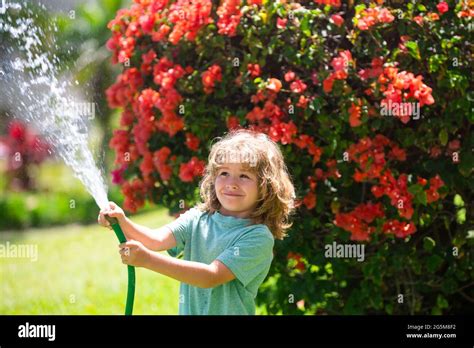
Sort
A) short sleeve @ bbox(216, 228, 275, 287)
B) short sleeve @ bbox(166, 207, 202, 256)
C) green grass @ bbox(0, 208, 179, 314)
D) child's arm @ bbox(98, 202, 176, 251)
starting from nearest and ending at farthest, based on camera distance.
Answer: short sleeve @ bbox(216, 228, 275, 287), child's arm @ bbox(98, 202, 176, 251), short sleeve @ bbox(166, 207, 202, 256), green grass @ bbox(0, 208, 179, 314)

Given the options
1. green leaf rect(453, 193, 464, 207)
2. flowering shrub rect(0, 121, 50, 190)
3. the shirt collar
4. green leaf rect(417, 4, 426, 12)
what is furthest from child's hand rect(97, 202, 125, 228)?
flowering shrub rect(0, 121, 50, 190)

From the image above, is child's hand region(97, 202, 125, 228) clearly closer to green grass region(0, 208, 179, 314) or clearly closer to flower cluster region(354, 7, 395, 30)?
flower cluster region(354, 7, 395, 30)

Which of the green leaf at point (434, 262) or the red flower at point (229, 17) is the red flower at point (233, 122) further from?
the green leaf at point (434, 262)

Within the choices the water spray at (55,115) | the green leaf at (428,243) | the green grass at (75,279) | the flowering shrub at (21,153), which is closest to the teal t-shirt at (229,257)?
the water spray at (55,115)

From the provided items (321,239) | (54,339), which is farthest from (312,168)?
(54,339)

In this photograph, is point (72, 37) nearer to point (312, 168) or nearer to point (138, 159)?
point (138, 159)

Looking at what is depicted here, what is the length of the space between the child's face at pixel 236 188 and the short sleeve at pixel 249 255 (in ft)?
0.40

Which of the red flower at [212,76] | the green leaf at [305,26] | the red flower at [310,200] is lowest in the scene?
the red flower at [310,200]

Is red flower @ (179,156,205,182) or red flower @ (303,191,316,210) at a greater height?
red flower @ (179,156,205,182)

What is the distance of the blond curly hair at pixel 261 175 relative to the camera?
2.82m

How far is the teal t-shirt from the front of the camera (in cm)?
267

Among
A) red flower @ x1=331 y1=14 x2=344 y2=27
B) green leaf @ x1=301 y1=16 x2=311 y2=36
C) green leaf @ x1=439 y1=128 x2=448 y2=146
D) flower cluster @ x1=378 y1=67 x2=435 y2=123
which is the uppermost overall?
red flower @ x1=331 y1=14 x2=344 y2=27

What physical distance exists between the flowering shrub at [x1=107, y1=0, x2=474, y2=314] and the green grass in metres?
1.60

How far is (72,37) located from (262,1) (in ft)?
21.3
